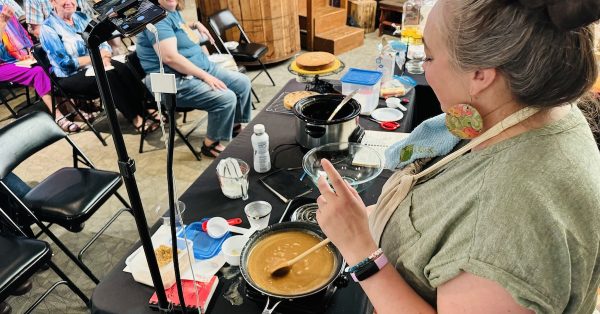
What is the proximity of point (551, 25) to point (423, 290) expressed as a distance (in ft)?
1.91

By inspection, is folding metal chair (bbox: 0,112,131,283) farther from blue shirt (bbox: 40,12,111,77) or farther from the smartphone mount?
the smartphone mount

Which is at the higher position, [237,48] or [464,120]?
[464,120]

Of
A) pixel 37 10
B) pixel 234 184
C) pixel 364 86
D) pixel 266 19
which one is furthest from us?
pixel 266 19

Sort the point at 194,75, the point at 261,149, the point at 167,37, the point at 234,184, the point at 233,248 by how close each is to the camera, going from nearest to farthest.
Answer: the point at 233,248 → the point at 234,184 → the point at 261,149 → the point at 167,37 → the point at 194,75

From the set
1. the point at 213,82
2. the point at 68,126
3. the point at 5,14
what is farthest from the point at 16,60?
the point at 213,82

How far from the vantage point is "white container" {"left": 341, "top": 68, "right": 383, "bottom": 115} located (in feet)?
6.38

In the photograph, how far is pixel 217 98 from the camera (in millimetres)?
3020

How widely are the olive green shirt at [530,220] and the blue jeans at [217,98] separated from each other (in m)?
2.49

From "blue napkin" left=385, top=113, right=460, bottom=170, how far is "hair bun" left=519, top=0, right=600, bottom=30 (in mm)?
456

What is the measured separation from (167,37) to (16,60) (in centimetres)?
213

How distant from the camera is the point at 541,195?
65 centimetres

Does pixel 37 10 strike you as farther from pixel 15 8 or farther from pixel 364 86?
pixel 364 86

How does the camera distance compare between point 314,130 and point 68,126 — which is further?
point 68,126

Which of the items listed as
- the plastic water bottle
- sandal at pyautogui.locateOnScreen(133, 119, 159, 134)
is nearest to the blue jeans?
sandal at pyautogui.locateOnScreen(133, 119, 159, 134)
